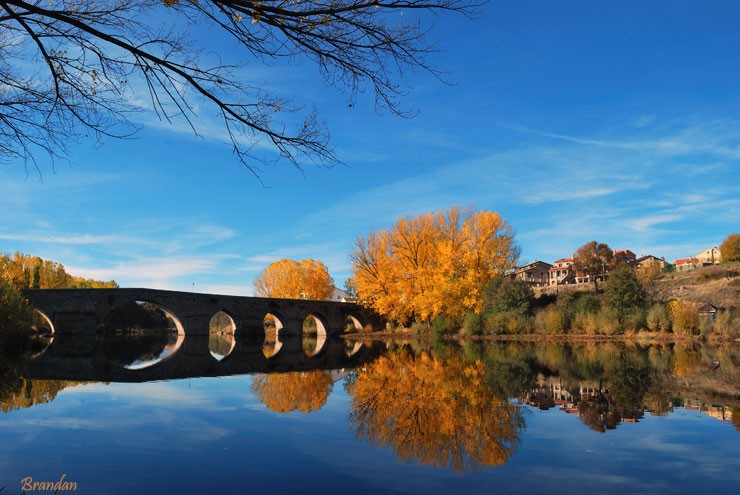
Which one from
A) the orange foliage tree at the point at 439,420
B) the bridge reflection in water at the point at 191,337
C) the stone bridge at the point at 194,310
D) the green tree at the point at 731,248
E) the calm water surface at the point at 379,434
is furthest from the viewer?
the green tree at the point at 731,248

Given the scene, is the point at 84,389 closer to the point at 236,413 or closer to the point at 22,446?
the point at 236,413

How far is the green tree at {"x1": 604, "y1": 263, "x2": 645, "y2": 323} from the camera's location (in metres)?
30.6

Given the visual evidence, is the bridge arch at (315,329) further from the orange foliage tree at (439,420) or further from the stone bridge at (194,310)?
the orange foliage tree at (439,420)

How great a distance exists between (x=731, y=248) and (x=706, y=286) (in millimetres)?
27528

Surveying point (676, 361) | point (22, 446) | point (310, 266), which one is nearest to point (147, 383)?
point (22, 446)

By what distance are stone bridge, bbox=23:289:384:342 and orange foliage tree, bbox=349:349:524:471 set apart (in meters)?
26.0

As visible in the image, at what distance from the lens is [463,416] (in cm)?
680

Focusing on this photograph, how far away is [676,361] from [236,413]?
13.3m

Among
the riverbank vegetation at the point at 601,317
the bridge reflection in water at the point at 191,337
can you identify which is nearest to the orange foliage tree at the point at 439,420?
the bridge reflection in water at the point at 191,337

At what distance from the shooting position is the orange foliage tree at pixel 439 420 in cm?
516

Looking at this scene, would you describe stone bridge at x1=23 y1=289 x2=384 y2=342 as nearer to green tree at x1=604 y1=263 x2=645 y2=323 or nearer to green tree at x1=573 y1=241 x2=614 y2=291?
green tree at x1=604 y1=263 x2=645 y2=323

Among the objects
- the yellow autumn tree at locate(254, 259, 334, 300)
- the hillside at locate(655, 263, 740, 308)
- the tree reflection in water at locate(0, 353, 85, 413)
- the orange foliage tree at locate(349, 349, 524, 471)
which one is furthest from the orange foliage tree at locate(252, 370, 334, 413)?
the yellow autumn tree at locate(254, 259, 334, 300)

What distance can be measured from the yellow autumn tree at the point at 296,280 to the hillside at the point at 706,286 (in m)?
30.1

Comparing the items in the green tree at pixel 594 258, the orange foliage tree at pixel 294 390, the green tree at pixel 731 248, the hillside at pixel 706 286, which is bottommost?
the orange foliage tree at pixel 294 390
